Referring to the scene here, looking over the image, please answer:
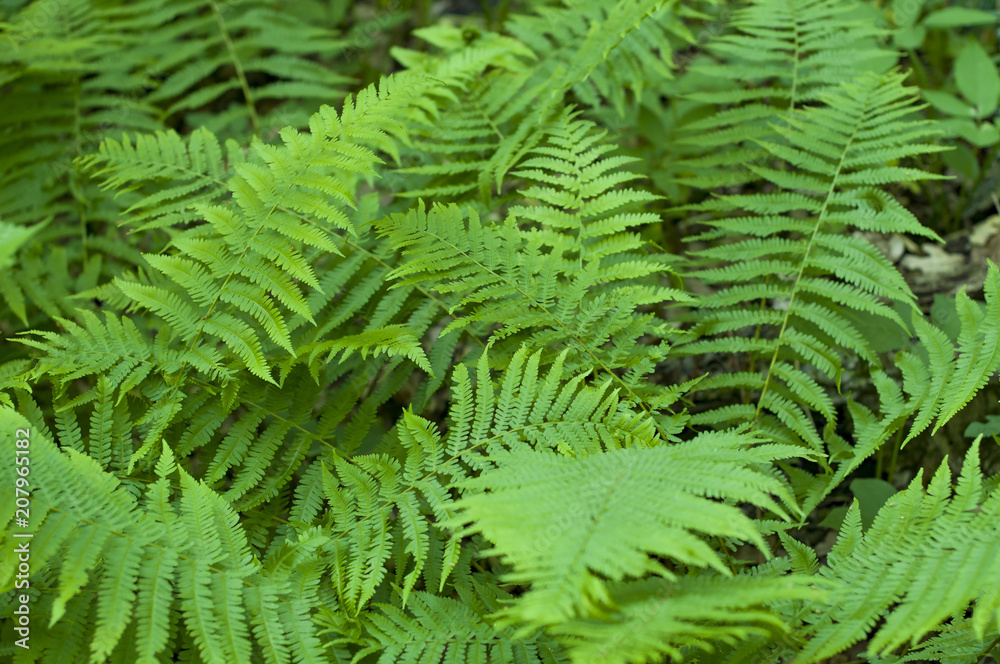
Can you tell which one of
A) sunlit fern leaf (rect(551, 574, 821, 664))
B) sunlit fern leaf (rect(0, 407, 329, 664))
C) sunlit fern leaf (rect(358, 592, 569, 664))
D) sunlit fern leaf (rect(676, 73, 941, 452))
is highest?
sunlit fern leaf (rect(676, 73, 941, 452))

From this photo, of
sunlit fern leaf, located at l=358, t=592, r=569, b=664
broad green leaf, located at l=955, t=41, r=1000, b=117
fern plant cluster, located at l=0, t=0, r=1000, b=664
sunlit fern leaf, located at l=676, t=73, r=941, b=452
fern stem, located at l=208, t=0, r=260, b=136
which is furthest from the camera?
fern stem, located at l=208, t=0, r=260, b=136

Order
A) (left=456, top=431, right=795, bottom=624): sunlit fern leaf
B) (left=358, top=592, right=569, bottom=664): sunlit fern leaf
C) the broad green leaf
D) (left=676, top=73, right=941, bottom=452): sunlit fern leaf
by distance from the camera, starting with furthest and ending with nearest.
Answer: the broad green leaf, (left=676, top=73, right=941, bottom=452): sunlit fern leaf, (left=358, top=592, right=569, bottom=664): sunlit fern leaf, (left=456, top=431, right=795, bottom=624): sunlit fern leaf

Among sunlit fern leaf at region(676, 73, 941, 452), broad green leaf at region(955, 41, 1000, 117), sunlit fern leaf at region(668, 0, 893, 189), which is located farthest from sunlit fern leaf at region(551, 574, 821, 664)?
broad green leaf at region(955, 41, 1000, 117)

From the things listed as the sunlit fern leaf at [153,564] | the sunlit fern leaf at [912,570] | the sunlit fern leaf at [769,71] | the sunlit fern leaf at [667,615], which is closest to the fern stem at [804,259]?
the sunlit fern leaf at [769,71]

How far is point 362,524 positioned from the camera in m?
1.59

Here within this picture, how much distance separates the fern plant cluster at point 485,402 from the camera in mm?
1268

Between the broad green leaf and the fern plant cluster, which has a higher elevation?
the broad green leaf

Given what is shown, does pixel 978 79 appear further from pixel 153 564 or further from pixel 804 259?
pixel 153 564

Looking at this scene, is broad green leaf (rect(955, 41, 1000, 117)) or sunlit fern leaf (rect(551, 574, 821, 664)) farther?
broad green leaf (rect(955, 41, 1000, 117))

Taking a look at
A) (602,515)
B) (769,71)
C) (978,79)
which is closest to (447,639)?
(602,515)

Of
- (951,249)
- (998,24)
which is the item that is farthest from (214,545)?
(998,24)

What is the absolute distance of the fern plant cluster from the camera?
1.27m

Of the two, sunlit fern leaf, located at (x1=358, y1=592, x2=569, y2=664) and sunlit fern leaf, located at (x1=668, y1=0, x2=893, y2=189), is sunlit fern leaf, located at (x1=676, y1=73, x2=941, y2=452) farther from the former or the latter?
sunlit fern leaf, located at (x1=358, y1=592, x2=569, y2=664)

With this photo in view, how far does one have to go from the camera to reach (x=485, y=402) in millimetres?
1662
